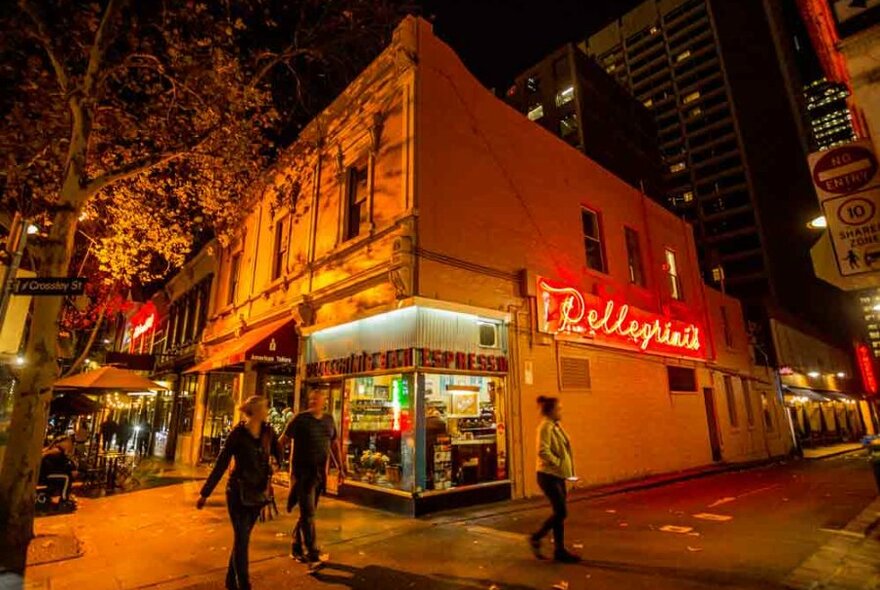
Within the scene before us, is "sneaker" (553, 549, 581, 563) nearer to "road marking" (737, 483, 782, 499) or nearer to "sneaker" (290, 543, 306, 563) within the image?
"sneaker" (290, 543, 306, 563)

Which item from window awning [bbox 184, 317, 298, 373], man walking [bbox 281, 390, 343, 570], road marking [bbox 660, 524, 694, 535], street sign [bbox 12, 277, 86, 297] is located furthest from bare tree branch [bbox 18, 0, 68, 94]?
road marking [bbox 660, 524, 694, 535]

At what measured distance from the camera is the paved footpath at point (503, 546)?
5270 mm

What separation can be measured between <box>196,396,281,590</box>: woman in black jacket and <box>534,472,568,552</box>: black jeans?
11.6 ft

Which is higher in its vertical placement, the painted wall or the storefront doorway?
the painted wall

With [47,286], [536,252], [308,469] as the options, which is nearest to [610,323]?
[536,252]

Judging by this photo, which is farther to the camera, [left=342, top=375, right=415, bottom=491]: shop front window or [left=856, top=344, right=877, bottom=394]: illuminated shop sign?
[left=856, top=344, right=877, bottom=394]: illuminated shop sign

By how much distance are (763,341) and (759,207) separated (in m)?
51.2

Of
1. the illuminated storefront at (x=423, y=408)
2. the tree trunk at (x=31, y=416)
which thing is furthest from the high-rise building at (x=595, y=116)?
the tree trunk at (x=31, y=416)

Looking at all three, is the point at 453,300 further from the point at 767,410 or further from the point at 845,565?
the point at 767,410

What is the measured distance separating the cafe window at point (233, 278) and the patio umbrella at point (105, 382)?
5068 millimetres

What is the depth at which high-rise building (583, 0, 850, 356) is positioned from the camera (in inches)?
2418

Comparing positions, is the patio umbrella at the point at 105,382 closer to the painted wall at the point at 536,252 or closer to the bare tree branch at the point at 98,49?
the bare tree branch at the point at 98,49

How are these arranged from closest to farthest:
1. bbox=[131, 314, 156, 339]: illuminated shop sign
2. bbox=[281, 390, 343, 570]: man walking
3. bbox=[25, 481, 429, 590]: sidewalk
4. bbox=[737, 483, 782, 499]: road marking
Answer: bbox=[25, 481, 429, 590]: sidewalk
bbox=[281, 390, 343, 570]: man walking
bbox=[737, 483, 782, 499]: road marking
bbox=[131, 314, 156, 339]: illuminated shop sign

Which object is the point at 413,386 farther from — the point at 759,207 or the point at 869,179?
the point at 759,207
